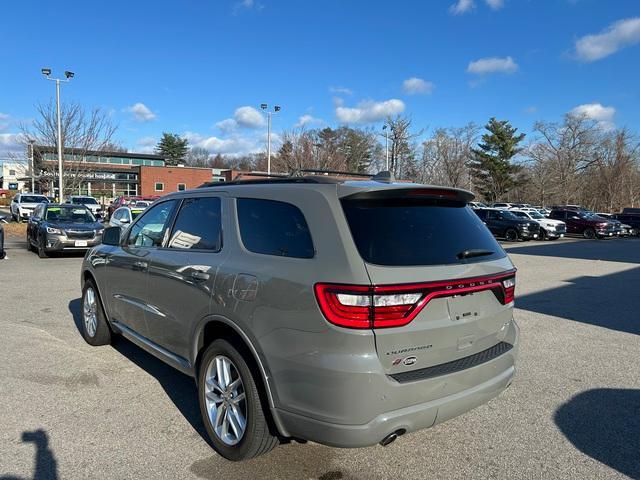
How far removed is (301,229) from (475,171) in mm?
65465

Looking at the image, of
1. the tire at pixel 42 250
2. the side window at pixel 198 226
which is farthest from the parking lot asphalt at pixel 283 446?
the tire at pixel 42 250

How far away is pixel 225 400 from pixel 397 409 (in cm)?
122

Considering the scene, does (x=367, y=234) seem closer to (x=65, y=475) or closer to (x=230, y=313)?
(x=230, y=313)

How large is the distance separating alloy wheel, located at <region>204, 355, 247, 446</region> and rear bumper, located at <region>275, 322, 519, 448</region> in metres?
0.44

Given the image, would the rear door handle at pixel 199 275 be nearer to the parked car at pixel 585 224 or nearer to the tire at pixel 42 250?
the tire at pixel 42 250

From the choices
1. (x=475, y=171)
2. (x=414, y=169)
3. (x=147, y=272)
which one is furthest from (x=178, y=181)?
(x=147, y=272)

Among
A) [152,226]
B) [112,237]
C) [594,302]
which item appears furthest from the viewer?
[594,302]

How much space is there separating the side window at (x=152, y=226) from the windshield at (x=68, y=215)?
37.9 feet

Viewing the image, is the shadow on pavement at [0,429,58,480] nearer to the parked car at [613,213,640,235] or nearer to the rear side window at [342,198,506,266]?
the rear side window at [342,198,506,266]

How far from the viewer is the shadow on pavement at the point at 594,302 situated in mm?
7488

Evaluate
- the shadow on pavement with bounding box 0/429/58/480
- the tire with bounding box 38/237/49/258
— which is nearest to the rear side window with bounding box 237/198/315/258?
the shadow on pavement with bounding box 0/429/58/480

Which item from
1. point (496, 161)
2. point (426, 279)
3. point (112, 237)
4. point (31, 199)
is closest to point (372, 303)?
point (426, 279)

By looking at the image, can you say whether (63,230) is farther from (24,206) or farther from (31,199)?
(31,199)

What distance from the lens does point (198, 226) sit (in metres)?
3.82
